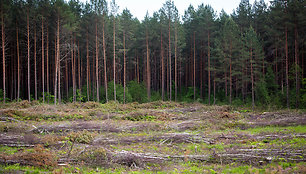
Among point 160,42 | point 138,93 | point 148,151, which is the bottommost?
point 148,151

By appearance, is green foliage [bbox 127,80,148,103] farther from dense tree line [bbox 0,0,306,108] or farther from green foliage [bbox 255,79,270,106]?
green foliage [bbox 255,79,270,106]

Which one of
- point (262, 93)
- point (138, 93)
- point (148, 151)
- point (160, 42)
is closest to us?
point (148, 151)

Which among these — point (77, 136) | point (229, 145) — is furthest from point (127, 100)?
point (229, 145)

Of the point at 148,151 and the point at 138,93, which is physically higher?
the point at 138,93

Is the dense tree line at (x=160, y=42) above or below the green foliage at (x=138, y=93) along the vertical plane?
above

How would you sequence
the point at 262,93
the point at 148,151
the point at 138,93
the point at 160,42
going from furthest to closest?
the point at 160,42, the point at 138,93, the point at 262,93, the point at 148,151

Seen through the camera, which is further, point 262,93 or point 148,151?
point 262,93

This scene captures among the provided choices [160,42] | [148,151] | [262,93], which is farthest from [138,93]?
[148,151]

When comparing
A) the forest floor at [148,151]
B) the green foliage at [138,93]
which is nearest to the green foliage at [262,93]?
the forest floor at [148,151]

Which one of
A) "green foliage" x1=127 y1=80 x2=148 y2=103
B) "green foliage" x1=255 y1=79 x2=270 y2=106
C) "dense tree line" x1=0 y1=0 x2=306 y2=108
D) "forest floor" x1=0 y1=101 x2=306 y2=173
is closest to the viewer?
"forest floor" x1=0 y1=101 x2=306 y2=173

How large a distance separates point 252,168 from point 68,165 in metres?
6.40

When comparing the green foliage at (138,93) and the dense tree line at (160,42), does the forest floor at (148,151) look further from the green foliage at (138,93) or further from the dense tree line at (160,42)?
the green foliage at (138,93)

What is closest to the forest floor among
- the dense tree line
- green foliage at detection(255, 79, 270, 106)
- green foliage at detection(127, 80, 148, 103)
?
green foliage at detection(255, 79, 270, 106)

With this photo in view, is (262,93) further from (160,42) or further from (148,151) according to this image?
(148,151)
